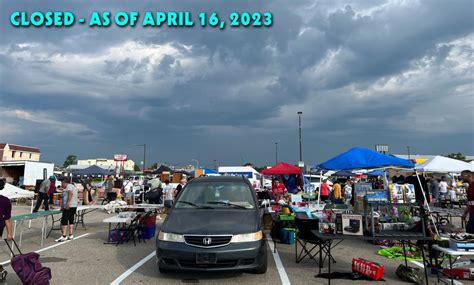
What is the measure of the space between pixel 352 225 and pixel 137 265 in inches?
159

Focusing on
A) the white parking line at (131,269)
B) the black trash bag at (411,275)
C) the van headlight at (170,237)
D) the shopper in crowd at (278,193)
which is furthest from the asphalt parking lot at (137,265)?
the shopper in crowd at (278,193)

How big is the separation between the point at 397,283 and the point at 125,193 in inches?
686

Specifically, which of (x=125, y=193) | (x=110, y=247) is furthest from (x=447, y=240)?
(x=125, y=193)

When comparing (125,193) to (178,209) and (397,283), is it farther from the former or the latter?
(397,283)

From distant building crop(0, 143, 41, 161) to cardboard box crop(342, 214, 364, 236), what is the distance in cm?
8133

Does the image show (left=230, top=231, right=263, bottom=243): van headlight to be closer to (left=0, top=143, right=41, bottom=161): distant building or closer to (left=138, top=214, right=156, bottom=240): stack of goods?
(left=138, top=214, right=156, bottom=240): stack of goods

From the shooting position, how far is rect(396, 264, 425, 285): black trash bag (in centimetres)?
512

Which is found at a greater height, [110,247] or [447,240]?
[447,240]

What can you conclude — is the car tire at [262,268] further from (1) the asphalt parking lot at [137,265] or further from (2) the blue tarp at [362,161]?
(2) the blue tarp at [362,161]

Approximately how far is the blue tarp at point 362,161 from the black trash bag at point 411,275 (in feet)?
12.5

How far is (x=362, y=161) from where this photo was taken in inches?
357

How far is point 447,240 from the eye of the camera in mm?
4977

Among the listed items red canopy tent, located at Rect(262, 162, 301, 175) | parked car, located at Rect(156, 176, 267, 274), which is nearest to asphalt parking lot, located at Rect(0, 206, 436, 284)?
parked car, located at Rect(156, 176, 267, 274)

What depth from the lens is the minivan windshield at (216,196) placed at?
598cm
